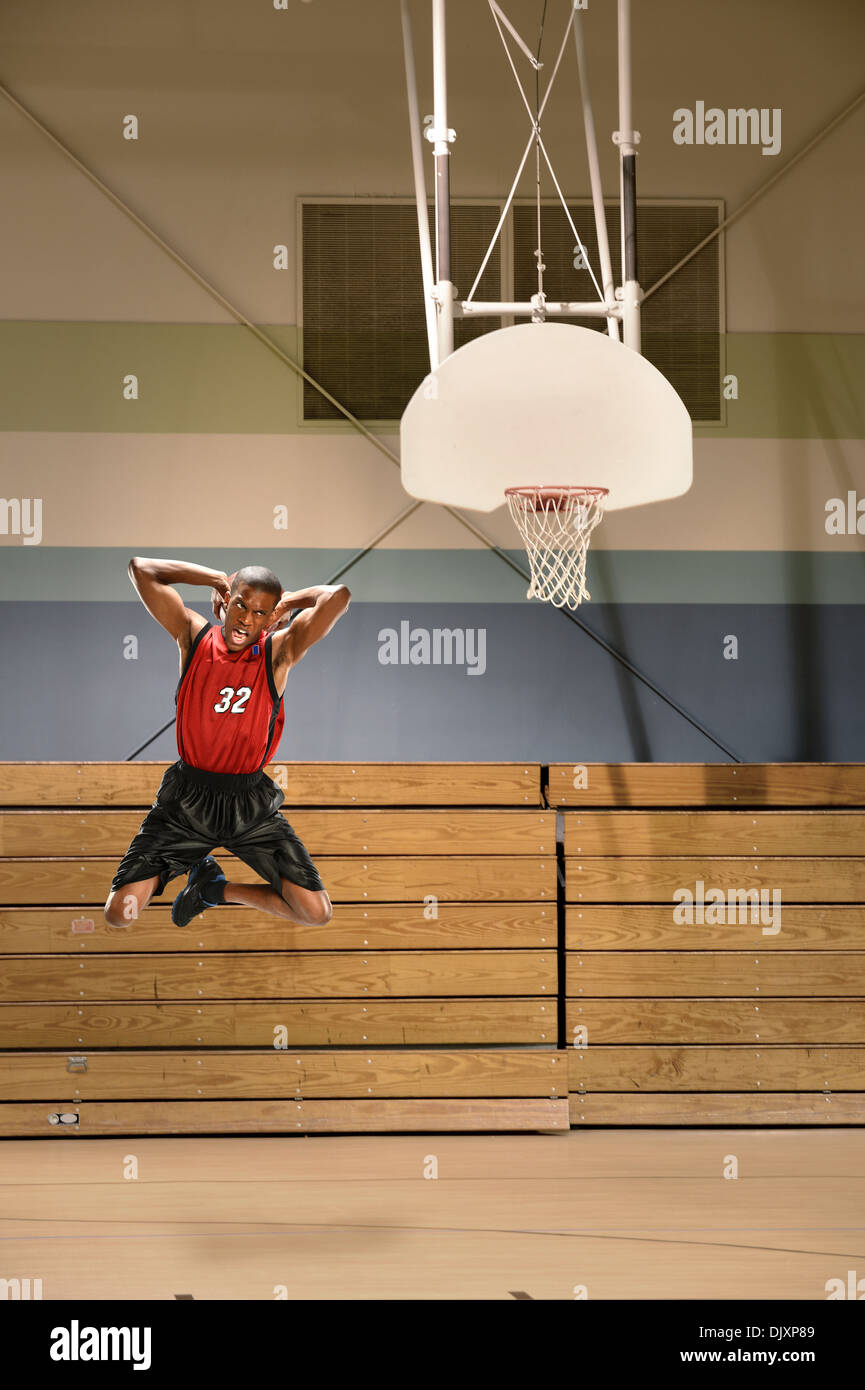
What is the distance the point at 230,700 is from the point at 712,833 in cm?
302

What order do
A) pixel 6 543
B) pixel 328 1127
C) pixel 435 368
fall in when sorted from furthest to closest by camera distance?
1. pixel 6 543
2. pixel 328 1127
3. pixel 435 368

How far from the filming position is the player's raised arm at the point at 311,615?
15.5ft

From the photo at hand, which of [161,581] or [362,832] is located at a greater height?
[161,581]

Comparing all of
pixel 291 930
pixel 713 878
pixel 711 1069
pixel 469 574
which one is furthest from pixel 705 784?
pixel 291 930

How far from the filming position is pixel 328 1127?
6320 mm

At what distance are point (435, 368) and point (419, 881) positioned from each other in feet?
9.41

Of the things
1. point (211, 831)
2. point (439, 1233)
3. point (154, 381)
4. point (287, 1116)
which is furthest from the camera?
point (154, 381)

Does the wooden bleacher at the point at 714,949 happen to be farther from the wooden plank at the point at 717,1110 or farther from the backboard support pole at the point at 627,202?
the backboard support pole at the point at 627,202

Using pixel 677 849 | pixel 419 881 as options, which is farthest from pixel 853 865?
pixel 419 881

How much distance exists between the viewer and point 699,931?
650 cm

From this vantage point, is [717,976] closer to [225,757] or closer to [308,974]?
[308,974]

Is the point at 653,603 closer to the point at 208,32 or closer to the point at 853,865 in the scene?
the point at 853,865

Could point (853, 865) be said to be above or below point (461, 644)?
below

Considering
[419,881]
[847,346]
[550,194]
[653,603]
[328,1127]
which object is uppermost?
[550,194]
